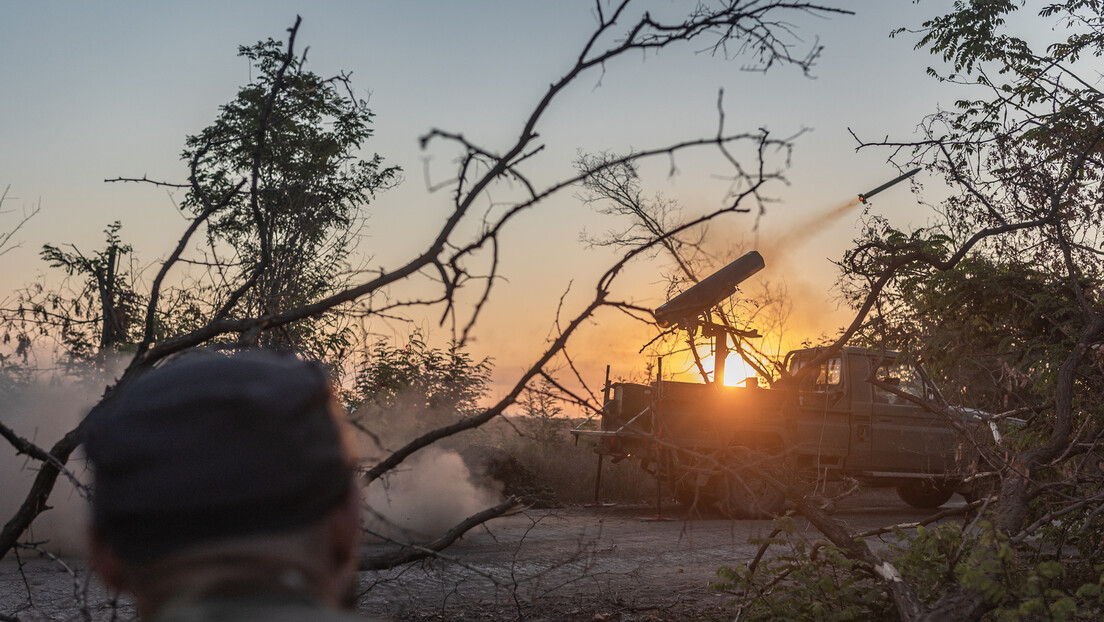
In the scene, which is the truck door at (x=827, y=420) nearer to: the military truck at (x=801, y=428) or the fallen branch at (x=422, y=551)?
the military truck at (x=801, y=428)

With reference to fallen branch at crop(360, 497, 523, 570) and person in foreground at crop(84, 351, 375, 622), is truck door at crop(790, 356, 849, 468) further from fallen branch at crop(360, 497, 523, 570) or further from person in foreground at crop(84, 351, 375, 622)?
person in foreground at crop(84, 351, 375, 622)

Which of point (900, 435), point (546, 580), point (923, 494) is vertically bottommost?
point (546, 580)

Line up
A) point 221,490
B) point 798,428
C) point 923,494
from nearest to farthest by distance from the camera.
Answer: point 221,490
point 798,428
point 923,494

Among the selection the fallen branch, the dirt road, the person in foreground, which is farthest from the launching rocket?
the person in foreground

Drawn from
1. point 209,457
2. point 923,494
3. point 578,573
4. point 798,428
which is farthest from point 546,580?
point 923,494

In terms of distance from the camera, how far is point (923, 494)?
15.1 metres

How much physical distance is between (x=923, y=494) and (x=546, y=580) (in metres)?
10.0

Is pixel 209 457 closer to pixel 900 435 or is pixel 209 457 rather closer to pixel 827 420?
pixel 827 420

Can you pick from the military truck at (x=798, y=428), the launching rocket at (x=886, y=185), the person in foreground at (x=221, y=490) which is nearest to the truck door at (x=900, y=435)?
the military truck at (x=798, y=428)

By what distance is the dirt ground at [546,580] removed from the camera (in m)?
6.04

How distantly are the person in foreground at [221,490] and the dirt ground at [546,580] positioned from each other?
7.84 feet

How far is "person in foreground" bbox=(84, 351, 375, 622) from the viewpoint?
2.61 feet

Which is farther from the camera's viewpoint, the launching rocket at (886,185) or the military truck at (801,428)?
the military truck at (801,428)

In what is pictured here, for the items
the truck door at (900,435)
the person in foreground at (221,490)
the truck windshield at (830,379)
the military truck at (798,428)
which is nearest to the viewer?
the person in foreground at (221,490)
